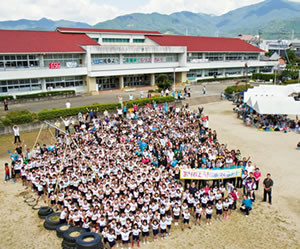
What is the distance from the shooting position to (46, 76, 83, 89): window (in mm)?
36031

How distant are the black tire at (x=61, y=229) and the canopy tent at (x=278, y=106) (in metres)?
18.6

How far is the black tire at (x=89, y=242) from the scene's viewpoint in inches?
338

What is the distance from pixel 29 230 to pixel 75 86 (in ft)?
98.6

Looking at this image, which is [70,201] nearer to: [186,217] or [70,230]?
[70,230]

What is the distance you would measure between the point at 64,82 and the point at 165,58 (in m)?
17.7

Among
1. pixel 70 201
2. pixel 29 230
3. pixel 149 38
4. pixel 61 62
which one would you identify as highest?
pixel 149 38

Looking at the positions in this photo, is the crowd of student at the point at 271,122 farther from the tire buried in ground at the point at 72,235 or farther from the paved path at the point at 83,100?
the tire buried in ground at the point at 72,235

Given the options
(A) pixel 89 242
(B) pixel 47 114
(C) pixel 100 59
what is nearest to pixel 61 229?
(A) pixel 89 242

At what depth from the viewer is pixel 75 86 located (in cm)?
3828

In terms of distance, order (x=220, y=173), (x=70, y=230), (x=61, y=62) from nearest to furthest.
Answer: (x=70, y=230), (x=220, y=173), (x=61, y=62)

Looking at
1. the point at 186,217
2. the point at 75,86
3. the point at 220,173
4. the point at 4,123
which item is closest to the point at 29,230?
the point at 186,217

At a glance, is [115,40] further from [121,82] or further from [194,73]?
[194,73]

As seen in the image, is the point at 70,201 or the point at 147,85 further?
the point at 147,85

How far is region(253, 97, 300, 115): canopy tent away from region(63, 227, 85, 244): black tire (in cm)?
1863
